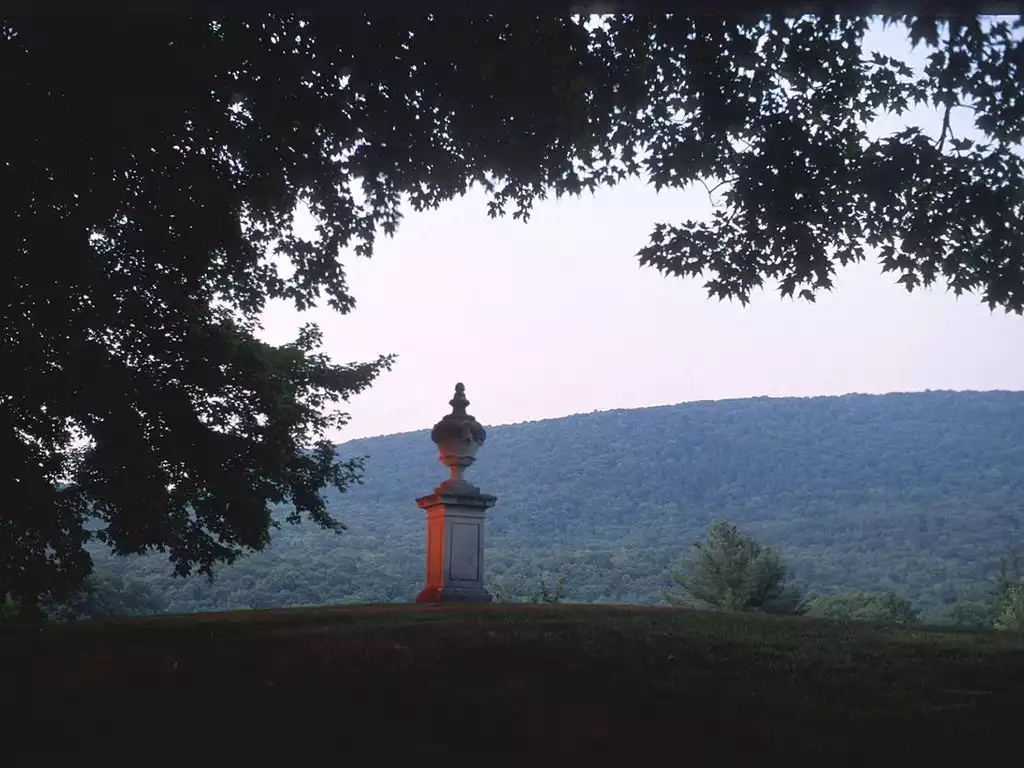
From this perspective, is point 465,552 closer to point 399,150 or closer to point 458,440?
point 458,440

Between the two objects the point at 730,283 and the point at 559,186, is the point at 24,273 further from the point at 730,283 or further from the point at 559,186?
the point at 730,283

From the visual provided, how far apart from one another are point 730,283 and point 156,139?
5952 millimetres

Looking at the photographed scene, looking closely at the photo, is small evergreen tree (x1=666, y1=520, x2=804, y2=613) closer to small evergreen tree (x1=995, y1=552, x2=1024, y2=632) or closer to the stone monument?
small evergreen tree (x1=995, y1=552, x2=1024, y2=632)

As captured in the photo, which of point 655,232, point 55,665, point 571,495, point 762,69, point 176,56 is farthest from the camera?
point 571,495

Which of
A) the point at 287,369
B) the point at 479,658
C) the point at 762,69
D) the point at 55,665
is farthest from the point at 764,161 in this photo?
the point at 287,369

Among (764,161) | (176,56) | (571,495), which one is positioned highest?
(176,56)

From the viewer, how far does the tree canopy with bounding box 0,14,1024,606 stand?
8070 mm

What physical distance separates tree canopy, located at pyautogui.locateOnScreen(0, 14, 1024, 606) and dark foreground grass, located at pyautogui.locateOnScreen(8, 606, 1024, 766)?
367cm

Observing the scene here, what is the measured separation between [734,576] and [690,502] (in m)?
38.1

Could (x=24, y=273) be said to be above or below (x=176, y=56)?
below

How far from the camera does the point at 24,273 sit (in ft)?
29.1

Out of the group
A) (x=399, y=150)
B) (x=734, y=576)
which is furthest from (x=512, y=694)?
(x=734, y=576)

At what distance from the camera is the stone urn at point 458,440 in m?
12.3

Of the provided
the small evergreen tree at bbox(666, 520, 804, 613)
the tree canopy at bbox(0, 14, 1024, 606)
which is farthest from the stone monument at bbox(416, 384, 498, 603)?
the small evergreen tree at bbox(666, 520, 804, 613)
